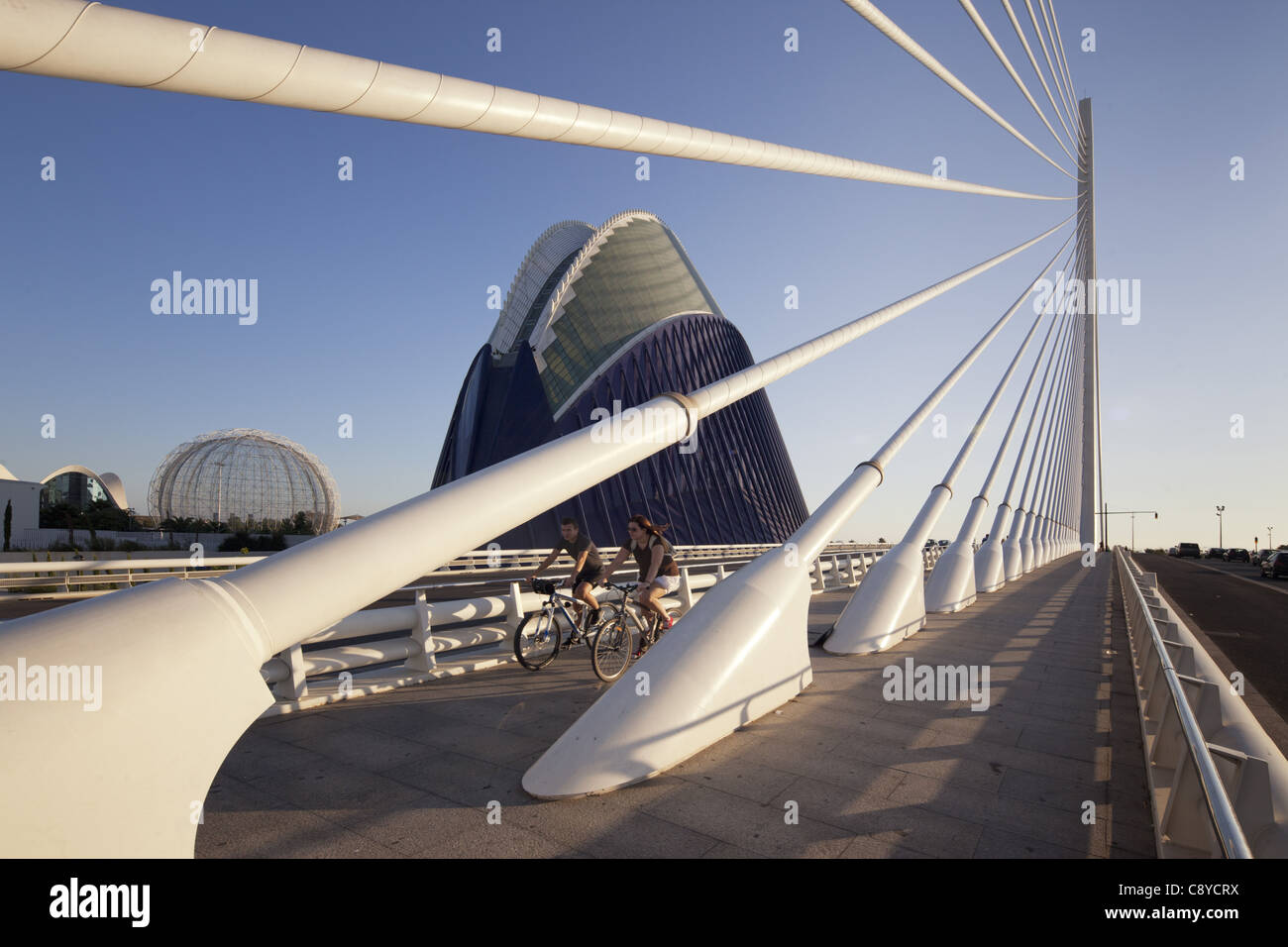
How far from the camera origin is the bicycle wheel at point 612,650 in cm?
766

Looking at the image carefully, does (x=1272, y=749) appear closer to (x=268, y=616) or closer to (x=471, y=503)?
(x=471, y=503)

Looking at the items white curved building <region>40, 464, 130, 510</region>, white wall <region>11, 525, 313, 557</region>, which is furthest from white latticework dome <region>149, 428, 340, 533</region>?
white wall <region>11, 525, 313, 557</region>

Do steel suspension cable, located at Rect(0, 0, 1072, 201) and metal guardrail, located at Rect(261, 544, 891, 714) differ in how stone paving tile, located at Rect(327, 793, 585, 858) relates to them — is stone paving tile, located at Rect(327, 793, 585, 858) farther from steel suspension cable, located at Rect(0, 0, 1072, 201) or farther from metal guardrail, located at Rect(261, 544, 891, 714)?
steel suspension cable, located at Rect(0, 0, 1072, 201)

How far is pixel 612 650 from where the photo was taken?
313 inches

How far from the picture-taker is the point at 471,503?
360 cm

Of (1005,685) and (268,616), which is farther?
(1005,685)

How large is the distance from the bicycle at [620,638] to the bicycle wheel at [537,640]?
517mm

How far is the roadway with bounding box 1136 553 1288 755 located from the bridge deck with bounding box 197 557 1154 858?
10.7 ft

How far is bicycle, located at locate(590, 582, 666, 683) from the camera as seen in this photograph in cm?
770

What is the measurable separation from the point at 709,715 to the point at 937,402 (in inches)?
319

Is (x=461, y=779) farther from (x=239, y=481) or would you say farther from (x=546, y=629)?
(x=239, y=481)

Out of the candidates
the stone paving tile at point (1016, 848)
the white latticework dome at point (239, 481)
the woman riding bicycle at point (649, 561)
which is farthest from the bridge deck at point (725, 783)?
the white latticework dome at point (239, 481)

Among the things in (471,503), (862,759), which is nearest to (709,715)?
(862,759)
